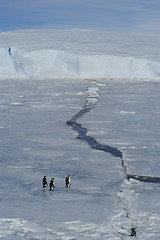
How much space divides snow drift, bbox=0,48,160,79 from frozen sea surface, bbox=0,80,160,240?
19.5m

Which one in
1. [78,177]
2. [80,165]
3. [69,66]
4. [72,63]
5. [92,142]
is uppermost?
[72,63]

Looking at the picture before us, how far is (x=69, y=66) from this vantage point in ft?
110

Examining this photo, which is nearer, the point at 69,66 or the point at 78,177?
the point at 78,177

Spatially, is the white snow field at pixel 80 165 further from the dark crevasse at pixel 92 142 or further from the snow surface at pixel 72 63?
the snow surface at pixel 72 63

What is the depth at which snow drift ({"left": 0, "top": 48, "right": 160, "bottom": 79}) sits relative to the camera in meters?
32.7

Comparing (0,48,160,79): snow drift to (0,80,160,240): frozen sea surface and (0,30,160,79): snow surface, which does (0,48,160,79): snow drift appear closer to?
(0,30,160,79): snow surface

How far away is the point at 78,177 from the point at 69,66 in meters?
27.5

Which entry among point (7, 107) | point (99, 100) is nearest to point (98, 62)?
point (99, 100)

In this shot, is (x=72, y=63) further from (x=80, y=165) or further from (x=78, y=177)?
(x=78, y=177)

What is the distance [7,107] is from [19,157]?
8.04m

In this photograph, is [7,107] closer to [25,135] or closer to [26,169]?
[25,135]

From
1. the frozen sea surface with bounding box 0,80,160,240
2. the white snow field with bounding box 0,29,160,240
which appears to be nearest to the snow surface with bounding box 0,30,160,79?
the white snow field with bounding box 0,29,160,240

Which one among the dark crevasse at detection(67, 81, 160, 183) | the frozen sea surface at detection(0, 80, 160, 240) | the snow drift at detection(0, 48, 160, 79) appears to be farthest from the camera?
the snow drift at detection(0, 48, 160, 79)

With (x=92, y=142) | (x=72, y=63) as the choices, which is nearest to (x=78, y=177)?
(x=92, y=142)
